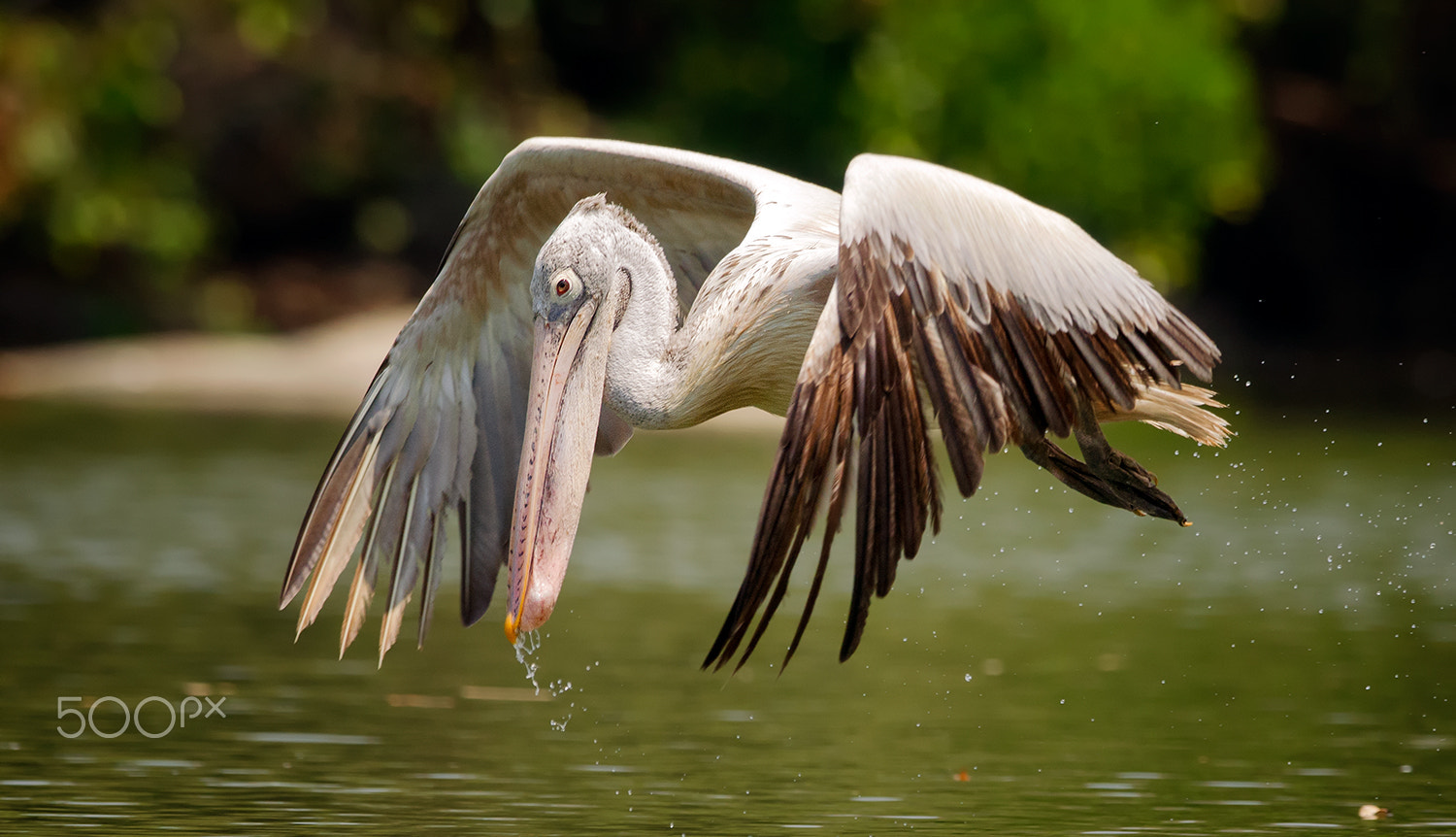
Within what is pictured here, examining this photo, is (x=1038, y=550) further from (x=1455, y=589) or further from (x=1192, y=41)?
(x=1192, y=41)

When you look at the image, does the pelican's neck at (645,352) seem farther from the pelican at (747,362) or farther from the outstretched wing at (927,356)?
the outstretched wing at (927,356)

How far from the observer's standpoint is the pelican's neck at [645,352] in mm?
6707

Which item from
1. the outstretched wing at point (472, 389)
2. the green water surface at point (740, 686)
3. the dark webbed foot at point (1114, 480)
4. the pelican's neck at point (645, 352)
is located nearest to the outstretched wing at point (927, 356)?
the dark webbed foot at point (1114, 480)

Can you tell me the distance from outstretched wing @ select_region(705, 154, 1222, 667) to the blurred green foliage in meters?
23.9

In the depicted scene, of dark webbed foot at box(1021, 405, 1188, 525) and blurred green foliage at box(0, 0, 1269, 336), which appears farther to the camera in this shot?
blurred green foliage at box(0, 0, 1269, 336)

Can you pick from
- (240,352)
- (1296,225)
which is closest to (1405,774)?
(240,352)

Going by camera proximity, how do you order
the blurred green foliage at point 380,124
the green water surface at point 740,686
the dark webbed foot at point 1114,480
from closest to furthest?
the green water surface at point 740,686 → the dark webbed foot at point 1114,480 → the blurred green foliage at point 380,124

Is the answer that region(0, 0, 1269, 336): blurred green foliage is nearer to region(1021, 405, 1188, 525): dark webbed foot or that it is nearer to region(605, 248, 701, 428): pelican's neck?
region(1021, 405, 1188, 525): dark webbed foot

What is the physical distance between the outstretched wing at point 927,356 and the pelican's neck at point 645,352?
3.09 ft

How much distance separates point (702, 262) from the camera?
8.01 m

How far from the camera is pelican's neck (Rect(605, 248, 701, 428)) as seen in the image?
6707 millimetres

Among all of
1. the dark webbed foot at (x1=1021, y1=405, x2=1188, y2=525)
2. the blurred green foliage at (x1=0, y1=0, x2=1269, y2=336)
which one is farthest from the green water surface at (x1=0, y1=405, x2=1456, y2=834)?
the blurred green foliage at (x1=0, y1=0, x2=1269, y2=336)

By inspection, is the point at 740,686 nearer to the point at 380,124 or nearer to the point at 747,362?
the point at 747,362

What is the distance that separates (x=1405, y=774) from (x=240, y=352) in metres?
22.7
